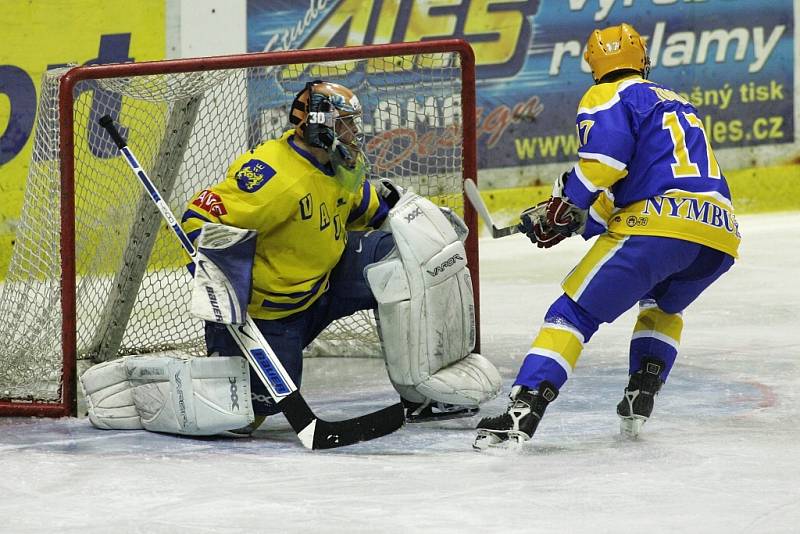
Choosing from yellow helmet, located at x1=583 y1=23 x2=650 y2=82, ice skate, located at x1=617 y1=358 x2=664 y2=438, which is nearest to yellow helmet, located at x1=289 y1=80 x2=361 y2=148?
yellow helmet, located at x1=583 y1=23 x2=650 y2=82

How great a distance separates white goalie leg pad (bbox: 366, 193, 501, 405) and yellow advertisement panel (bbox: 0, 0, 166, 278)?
3382 millimetres

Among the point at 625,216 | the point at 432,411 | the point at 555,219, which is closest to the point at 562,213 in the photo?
the point at 555,219

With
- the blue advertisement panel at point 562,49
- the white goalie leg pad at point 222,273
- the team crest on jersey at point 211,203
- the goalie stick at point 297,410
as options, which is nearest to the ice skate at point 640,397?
the goalie stick at point 297,410

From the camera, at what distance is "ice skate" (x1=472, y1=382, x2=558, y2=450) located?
11.2 feet

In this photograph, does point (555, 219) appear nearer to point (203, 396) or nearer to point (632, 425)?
point (632, 425)

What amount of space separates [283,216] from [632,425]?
1.00 m

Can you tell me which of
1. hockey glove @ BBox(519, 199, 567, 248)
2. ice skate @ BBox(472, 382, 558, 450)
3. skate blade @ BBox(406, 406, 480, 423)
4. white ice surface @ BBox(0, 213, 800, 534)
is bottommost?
white ice surface @ BBox(0, 213, 800, 534)

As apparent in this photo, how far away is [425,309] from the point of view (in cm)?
375

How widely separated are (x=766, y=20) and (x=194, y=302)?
5027 mm

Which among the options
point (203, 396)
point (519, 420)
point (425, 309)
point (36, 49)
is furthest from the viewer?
point (36, 49)

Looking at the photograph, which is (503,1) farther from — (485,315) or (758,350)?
(758,350)

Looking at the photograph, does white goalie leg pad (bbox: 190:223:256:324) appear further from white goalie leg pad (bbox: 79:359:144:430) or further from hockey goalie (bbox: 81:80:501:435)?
white goalie leg pad (bbox: 79:359:144:430)

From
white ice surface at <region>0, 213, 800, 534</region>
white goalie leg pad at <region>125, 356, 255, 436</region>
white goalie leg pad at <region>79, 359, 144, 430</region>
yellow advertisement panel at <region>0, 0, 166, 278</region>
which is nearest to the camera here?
white ice surface at <region>0, 213, 800, 534</region>

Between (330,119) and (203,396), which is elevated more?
(330,119)
